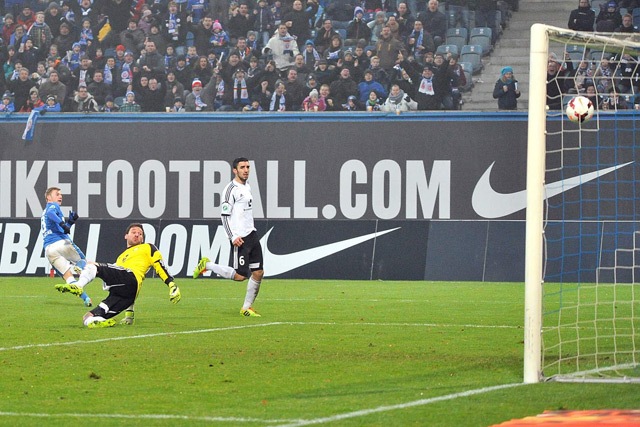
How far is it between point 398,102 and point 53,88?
777cm

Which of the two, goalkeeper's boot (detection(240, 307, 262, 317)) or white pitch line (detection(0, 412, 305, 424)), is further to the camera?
goalkeeper's boot (detection(240, 307, 262, 317))

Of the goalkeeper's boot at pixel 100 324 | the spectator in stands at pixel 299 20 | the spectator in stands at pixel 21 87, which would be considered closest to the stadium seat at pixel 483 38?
the spectator in stands at pixel 299 20

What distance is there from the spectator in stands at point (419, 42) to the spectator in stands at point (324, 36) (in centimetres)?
169

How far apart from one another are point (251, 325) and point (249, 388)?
513 centimetres

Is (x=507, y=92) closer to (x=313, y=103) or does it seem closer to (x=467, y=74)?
(x=467, y=74)

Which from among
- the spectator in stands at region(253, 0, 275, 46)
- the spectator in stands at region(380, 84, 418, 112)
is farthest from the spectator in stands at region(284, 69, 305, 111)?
the spectator in stands at region(380, 84, 418, 112)

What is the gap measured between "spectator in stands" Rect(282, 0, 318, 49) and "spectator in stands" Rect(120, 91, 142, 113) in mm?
3739

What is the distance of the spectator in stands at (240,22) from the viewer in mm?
25984

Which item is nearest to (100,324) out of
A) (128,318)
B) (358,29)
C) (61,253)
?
(128,318)

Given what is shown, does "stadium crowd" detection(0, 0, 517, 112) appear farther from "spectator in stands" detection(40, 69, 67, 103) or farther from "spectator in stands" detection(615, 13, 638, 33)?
"spectator in stands" detection(615, 13, 638, 33)

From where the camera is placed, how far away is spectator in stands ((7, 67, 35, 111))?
25.8 m

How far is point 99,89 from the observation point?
83.7 ft

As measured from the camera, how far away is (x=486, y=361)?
957 cm

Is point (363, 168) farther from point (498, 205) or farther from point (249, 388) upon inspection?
point (249, 388)
